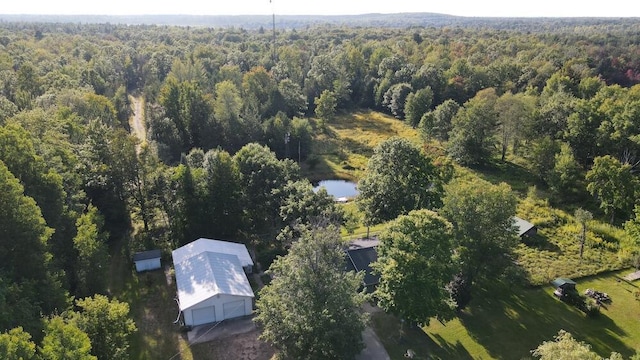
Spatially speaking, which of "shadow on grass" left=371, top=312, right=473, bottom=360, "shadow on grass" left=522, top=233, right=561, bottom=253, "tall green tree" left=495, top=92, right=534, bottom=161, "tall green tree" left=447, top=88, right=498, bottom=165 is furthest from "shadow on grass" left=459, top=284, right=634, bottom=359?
"tall green tree" left=495, top=92, right=534, bottom=161

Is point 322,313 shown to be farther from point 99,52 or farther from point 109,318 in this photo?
point 99,52

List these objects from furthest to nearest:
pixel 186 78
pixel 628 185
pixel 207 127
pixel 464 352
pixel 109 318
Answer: pixel 186 78 → pixel 207 127 → pixel 628 185 → pixel 464 352 → pixel 109 318

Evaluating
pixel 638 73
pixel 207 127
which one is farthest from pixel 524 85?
pixel 207 127

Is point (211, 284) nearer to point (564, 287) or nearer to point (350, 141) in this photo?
point (564, 287)

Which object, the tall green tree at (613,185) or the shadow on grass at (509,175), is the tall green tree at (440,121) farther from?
the tall green tree at (613,185)

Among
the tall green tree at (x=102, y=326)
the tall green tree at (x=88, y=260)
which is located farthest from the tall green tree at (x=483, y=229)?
the tall green tree at (x=88, y=260)

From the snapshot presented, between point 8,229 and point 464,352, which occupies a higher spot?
point 8,229
